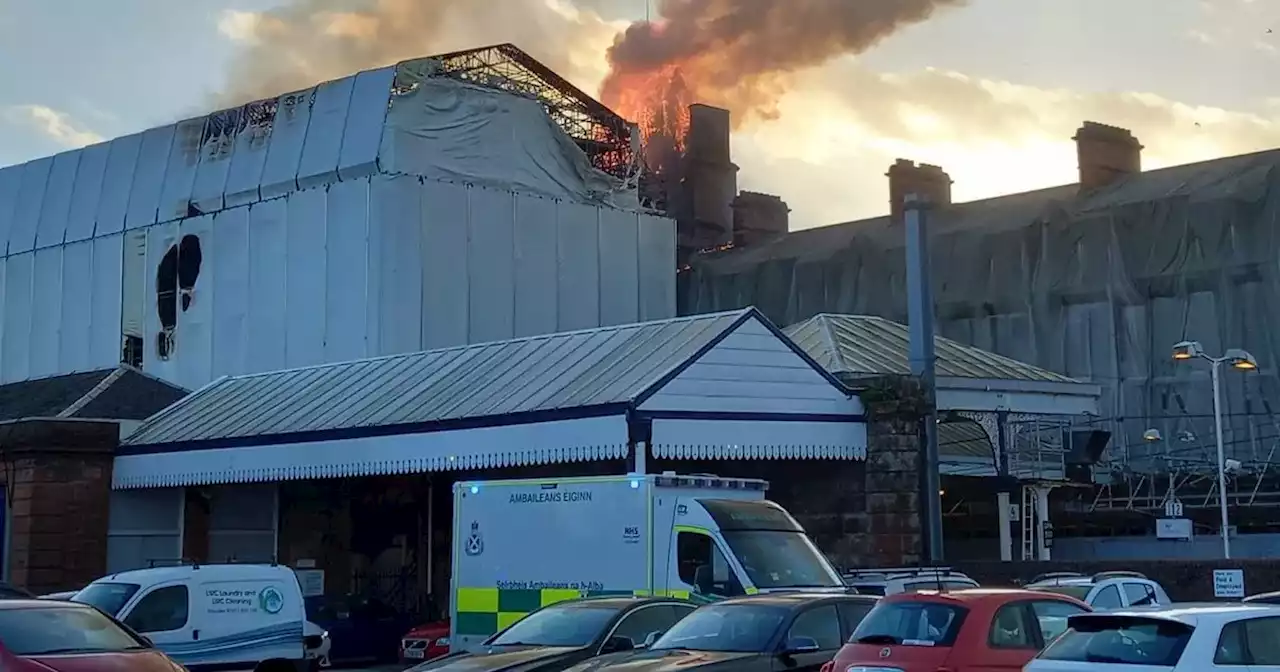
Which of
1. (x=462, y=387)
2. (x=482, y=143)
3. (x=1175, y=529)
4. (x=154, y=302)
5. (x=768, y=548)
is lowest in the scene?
(x=768, y=548)

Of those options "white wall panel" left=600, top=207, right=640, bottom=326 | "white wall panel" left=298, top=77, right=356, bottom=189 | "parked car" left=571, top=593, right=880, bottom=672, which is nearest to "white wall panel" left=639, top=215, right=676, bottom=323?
"white wall panel" left=600, top=207, right=640, bottom=326

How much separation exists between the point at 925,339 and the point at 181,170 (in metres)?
30.3

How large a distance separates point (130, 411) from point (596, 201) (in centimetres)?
1711

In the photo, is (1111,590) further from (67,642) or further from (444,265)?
(444,265)

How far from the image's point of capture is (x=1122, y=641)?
10914mm

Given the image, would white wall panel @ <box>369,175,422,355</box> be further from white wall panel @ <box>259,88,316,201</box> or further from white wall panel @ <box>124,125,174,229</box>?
white wall panel @ <box>124,125,174,229</box>

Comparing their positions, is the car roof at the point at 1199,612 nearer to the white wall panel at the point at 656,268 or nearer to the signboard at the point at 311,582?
the signboard at the point at 311,582

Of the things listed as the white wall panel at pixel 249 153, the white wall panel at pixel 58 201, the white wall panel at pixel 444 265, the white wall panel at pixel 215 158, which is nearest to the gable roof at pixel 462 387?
the white wall panel at pixel 444 265

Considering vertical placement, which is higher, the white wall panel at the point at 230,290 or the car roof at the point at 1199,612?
the white wall panel at the point at 230,290

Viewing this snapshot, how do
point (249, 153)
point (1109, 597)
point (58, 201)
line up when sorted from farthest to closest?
point (58, 201) → point (249, 153) → point (1109, 597)

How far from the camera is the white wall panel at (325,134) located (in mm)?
44000

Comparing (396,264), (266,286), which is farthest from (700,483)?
(266,286)

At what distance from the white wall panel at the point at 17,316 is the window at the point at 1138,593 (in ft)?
133

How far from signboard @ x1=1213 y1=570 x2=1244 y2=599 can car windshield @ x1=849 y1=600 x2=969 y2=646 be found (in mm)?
11641
